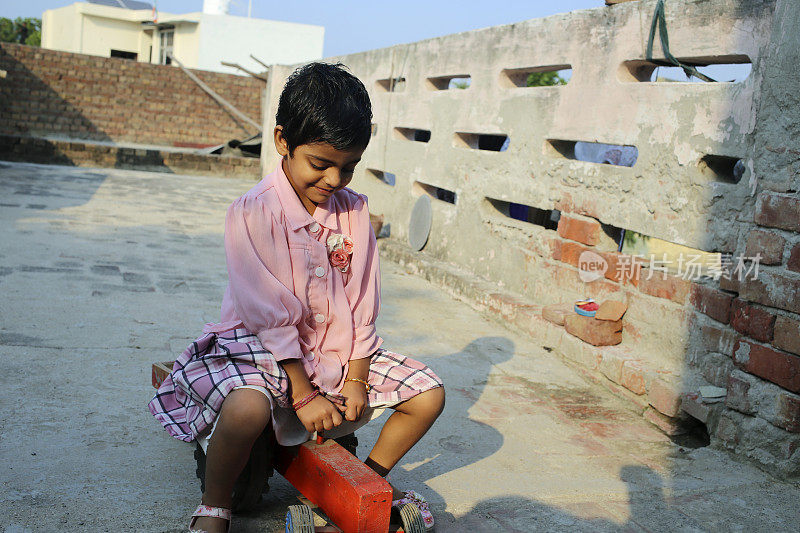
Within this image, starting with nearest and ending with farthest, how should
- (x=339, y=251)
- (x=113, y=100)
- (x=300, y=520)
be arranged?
(x=300, y=520) < (x=339, y=251) < (x=113, y=100)

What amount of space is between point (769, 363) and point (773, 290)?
10.9 inches

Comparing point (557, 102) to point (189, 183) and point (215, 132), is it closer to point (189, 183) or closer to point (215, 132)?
point (189, 183)

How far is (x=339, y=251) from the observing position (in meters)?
2.12

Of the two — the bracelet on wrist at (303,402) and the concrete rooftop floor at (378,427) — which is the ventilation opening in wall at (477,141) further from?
the bracelet on wrist at (303,402)

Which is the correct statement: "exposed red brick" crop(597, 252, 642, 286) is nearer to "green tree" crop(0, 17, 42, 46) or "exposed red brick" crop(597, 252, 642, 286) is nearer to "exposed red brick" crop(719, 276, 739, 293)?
"exposed red brick" crop(719, 276, 739, 293)

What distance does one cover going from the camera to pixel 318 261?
81.7 inches

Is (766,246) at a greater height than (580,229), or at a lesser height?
greater

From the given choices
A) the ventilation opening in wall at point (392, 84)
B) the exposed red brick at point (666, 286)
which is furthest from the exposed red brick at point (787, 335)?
the ventilation opening in wall at point (392, 84)

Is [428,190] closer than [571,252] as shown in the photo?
No

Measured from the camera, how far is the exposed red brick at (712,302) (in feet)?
10.0

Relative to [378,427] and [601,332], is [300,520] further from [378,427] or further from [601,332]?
[601,332]

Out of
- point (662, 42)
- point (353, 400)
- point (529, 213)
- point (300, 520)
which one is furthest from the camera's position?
point (529, 213)

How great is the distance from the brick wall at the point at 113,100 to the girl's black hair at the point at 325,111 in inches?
622

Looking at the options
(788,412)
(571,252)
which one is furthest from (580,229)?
(788,412)
